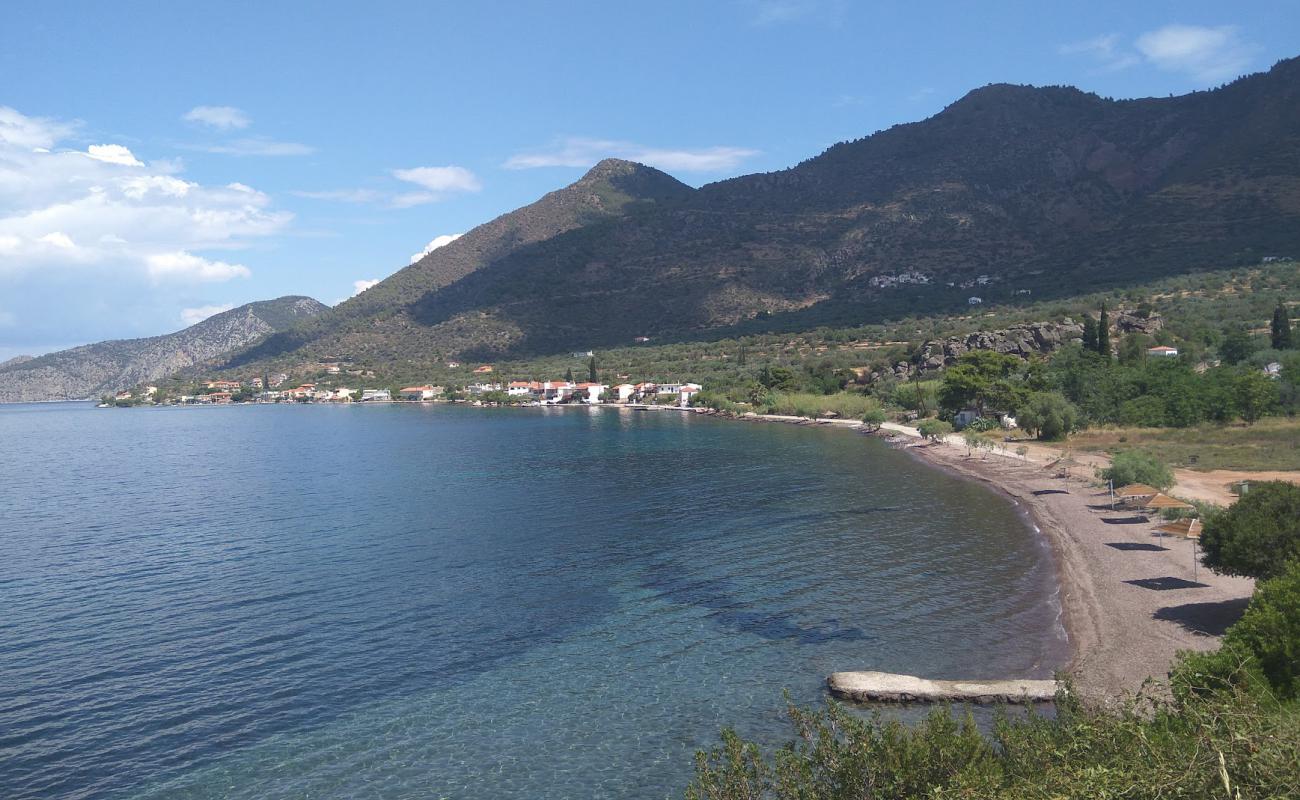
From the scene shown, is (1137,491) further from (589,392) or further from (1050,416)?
(589,392)

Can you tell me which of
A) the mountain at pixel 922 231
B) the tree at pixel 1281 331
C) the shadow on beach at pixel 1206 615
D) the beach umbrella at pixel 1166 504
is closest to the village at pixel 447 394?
the mountain at pixel 922 231

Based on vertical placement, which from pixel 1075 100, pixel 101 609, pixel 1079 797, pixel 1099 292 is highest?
pixel 1075 100

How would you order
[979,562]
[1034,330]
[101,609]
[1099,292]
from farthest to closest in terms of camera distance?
[1099,292] < [1034,330] < [979,562] < [101,609]

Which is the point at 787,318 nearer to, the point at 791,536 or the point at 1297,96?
the point at 1297,96

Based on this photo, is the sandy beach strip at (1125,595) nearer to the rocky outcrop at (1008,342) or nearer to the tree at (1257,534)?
the tree at (1257,534)

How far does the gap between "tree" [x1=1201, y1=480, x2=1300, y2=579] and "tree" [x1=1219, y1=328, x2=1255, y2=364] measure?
54633 millimetres

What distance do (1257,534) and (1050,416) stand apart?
41.1 m

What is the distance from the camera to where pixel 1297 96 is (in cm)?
12862

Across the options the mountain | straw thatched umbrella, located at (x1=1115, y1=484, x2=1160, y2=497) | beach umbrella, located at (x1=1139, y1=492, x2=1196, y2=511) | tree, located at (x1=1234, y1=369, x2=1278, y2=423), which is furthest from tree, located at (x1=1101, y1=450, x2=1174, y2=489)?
the mountain

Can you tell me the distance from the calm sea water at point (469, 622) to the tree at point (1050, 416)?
17.2 meters

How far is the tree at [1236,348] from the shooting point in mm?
65625

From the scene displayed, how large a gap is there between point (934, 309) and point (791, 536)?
106335 mm

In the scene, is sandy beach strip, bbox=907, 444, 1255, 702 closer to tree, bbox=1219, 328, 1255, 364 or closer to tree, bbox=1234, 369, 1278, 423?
tree, bbox=1234, 369, 1278, 423

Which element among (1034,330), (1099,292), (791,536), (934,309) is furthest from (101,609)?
(934,309)
